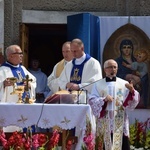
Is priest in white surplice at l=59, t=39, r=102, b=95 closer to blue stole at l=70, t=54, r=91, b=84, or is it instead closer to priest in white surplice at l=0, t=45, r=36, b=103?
blue stole at l=70, t=54, r=91, b=84

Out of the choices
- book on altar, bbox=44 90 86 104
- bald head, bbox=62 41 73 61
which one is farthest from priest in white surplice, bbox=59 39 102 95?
book on altar, bbox=44 90 86 104

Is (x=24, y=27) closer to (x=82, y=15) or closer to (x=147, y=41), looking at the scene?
(x=82, y=15)

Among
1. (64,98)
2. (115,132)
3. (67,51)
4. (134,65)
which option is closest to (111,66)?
(64,98)

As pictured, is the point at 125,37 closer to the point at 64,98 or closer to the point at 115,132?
the point at 115,132

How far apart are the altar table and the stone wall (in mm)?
3962

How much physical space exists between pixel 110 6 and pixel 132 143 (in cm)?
332

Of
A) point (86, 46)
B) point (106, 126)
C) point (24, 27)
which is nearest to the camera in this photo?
point (106, 126)

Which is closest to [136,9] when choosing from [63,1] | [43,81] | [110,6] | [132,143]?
[110,6]

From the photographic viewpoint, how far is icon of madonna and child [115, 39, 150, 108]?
1234cm

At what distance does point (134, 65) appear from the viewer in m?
12.4

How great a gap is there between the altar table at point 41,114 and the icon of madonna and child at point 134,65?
328 centimetres

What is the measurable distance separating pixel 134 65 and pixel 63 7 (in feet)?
5.97

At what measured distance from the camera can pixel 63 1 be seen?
43.2 feet

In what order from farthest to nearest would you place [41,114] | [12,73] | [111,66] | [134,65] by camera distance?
[134,65] → [12,73] → [111,66] → [41,114]
